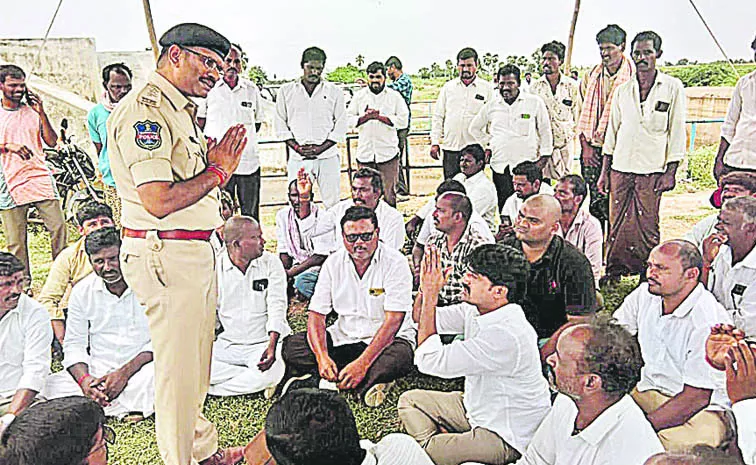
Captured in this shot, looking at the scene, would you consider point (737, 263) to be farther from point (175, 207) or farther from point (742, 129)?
point (175, 207)

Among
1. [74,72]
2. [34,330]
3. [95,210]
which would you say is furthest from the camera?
[74,72]

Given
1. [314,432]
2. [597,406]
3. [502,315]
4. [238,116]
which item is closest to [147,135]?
[314,432]

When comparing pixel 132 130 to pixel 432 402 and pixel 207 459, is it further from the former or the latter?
pixel 432 402

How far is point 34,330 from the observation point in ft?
9.34

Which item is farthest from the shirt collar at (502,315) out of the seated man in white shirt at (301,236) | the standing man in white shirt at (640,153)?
the standing man in white shirt at (640,153)

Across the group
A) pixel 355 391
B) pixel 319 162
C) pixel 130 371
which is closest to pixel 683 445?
pixel 355 391

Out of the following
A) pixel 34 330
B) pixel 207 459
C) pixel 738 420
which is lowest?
pixel 207 459

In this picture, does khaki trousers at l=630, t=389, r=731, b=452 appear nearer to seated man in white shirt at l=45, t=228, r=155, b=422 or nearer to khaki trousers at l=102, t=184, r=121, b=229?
seated man in white shirt at l=45, t=228, r=155, b=422

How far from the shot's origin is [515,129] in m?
5.31

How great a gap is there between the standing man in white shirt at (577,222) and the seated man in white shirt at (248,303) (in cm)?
166

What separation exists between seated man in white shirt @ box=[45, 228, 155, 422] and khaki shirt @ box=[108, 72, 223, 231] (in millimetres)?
960

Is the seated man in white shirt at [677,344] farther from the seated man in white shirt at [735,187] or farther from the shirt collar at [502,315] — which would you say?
the seated man in white shirt at [735,187]

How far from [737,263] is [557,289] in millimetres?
740

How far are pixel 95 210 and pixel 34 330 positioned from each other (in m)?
0.97
